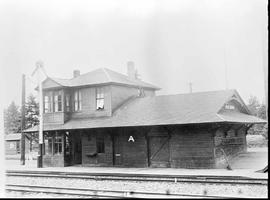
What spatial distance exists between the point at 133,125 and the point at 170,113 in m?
2.28

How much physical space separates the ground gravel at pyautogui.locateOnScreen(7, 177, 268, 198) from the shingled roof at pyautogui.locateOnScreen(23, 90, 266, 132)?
227 inches

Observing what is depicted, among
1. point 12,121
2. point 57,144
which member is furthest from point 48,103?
point 12,121

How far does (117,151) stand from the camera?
2295 centimetres

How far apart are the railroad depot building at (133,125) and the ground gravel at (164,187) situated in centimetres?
571

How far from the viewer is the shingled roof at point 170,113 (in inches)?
800

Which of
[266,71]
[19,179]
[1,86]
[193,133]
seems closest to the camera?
[266,71]

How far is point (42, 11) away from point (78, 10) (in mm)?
1503

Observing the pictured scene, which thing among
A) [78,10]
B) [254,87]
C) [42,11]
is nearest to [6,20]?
[42,11]

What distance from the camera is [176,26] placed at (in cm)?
1630

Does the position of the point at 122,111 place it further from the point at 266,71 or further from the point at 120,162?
the point at 266,71

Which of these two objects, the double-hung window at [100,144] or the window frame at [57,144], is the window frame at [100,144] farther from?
the window frame at [57,144]

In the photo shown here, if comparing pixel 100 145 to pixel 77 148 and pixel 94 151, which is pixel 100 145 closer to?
pixel 94 151

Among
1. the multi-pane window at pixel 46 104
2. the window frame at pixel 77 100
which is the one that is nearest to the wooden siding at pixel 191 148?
the window frame at pixel 77 100

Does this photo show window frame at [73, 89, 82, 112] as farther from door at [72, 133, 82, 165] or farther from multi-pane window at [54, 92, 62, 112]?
→ door at [72, 133, 82, 165]
